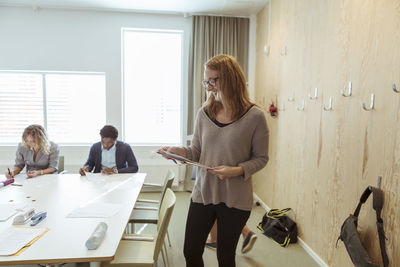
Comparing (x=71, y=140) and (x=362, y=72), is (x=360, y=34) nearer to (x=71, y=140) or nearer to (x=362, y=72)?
(x=362, y=72)

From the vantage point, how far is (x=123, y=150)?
2844mm

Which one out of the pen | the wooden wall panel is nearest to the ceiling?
the wooden wall panel

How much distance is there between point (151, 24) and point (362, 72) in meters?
3.20

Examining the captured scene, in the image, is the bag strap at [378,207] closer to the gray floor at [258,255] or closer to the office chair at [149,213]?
the gray floor at [258,255]

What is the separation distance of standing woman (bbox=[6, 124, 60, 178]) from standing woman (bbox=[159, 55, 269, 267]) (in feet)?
6.63

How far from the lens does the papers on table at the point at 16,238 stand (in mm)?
1139

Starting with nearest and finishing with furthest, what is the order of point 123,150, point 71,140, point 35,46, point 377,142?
point 377,142, point 123,150, point 35,46, point 71,140

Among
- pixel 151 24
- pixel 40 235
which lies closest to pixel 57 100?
pixel 151 24

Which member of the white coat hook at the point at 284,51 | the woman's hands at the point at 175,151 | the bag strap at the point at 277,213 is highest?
the white coat hook at the point at 284,51

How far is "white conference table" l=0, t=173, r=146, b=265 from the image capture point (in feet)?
3.68

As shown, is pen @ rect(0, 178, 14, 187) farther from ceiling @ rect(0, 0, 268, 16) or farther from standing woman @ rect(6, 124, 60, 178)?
ceiling @ rect(0, 0, 268, 16)

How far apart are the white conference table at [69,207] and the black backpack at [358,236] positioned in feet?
4.42

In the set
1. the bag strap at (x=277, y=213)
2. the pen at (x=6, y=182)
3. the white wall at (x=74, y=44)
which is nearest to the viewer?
the pen at (x=6, y=182)

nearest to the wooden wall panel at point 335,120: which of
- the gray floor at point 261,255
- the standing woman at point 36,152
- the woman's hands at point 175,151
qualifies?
the gray floor at point 261,255
